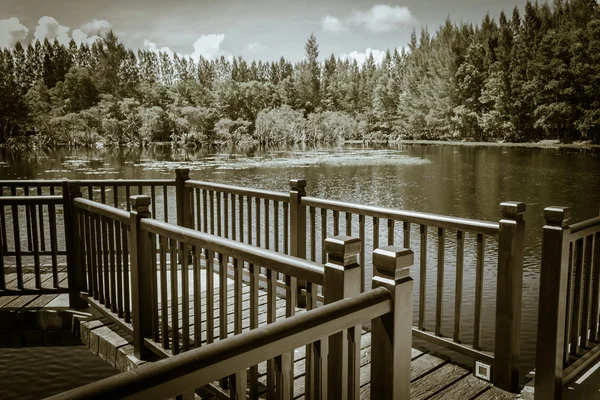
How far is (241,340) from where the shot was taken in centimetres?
109

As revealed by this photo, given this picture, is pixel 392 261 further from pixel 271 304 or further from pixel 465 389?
pixel 465 389

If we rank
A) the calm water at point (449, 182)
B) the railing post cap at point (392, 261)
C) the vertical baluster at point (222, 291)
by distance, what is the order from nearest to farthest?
the railing post cap at point (392, 261), the vertical baluster at point (222, 291), the calm water at point (449, 182)

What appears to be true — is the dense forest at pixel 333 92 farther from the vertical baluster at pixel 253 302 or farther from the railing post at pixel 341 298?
the railing post at pixel 341 298

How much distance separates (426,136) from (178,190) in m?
52.1

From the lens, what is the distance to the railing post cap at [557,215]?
2329mm

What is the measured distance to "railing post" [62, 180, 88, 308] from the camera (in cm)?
358

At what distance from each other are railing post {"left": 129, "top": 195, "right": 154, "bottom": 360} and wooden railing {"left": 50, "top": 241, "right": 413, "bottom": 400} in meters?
1.39

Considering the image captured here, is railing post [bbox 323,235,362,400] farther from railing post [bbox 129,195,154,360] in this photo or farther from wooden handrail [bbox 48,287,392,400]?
railing post [bbox 129,195,154,360]

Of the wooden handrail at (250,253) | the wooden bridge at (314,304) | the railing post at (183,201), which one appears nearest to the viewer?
the wooden bridge at (314,304)

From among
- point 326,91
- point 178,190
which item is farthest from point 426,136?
point 178,190

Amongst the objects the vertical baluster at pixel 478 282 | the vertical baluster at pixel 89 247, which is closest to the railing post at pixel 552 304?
the vertical baluster at pixel 478 282

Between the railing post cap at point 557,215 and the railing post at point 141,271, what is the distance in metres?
2.06

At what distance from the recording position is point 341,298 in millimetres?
1496

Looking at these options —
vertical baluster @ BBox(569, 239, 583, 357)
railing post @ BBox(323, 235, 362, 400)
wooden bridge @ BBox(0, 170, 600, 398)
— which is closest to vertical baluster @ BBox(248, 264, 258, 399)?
wooden bridge @ BBox(0, 170, 600, 398)
